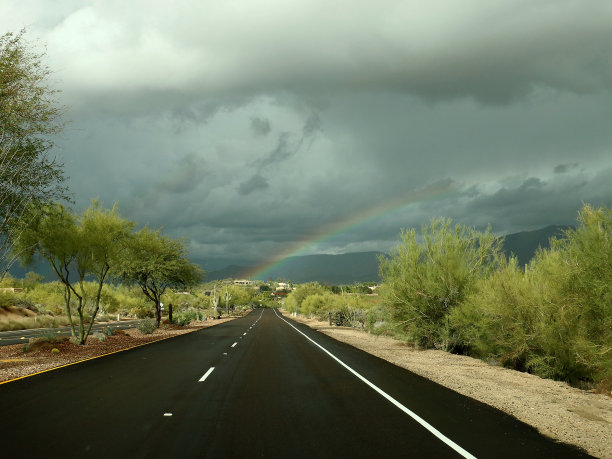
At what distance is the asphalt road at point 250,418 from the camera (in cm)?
590

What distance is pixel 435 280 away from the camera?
69.1ft

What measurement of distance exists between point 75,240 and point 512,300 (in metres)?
18.3

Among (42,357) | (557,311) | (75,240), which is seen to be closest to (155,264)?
(75,240)

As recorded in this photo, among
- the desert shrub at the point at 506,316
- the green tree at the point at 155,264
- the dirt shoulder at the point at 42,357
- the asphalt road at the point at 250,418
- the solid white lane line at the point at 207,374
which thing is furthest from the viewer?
the green tree at the point at 155,264

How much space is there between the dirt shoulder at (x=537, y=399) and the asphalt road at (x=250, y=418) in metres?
0.47

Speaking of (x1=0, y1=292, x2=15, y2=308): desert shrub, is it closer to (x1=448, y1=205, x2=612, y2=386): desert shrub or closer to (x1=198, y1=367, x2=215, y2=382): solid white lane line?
(x1=198, y1=367, x2=215, y2=382): solid white lane line

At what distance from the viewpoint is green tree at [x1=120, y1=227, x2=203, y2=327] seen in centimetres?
3684

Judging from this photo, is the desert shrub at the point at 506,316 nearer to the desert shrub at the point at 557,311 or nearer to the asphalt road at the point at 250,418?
the desert shrub at the point at 557,311

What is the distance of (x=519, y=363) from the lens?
16.6 m

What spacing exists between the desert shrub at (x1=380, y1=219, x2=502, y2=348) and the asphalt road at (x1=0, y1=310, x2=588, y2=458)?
833 centimetres

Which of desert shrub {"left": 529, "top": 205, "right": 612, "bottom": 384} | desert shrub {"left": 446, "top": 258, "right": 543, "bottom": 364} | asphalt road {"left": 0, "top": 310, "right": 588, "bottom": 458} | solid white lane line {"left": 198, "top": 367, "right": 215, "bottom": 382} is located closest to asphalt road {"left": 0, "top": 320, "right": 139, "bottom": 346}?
solid white lane line {"left": 198, "top": 367, "right": 215, "bottom": 382}

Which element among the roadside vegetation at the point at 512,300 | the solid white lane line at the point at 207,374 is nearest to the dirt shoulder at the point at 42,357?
the solid white lane line at the point at 207,374

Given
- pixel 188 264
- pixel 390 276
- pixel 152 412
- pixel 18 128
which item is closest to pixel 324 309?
pixel 188 264

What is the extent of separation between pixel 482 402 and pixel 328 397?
10.1 feet
